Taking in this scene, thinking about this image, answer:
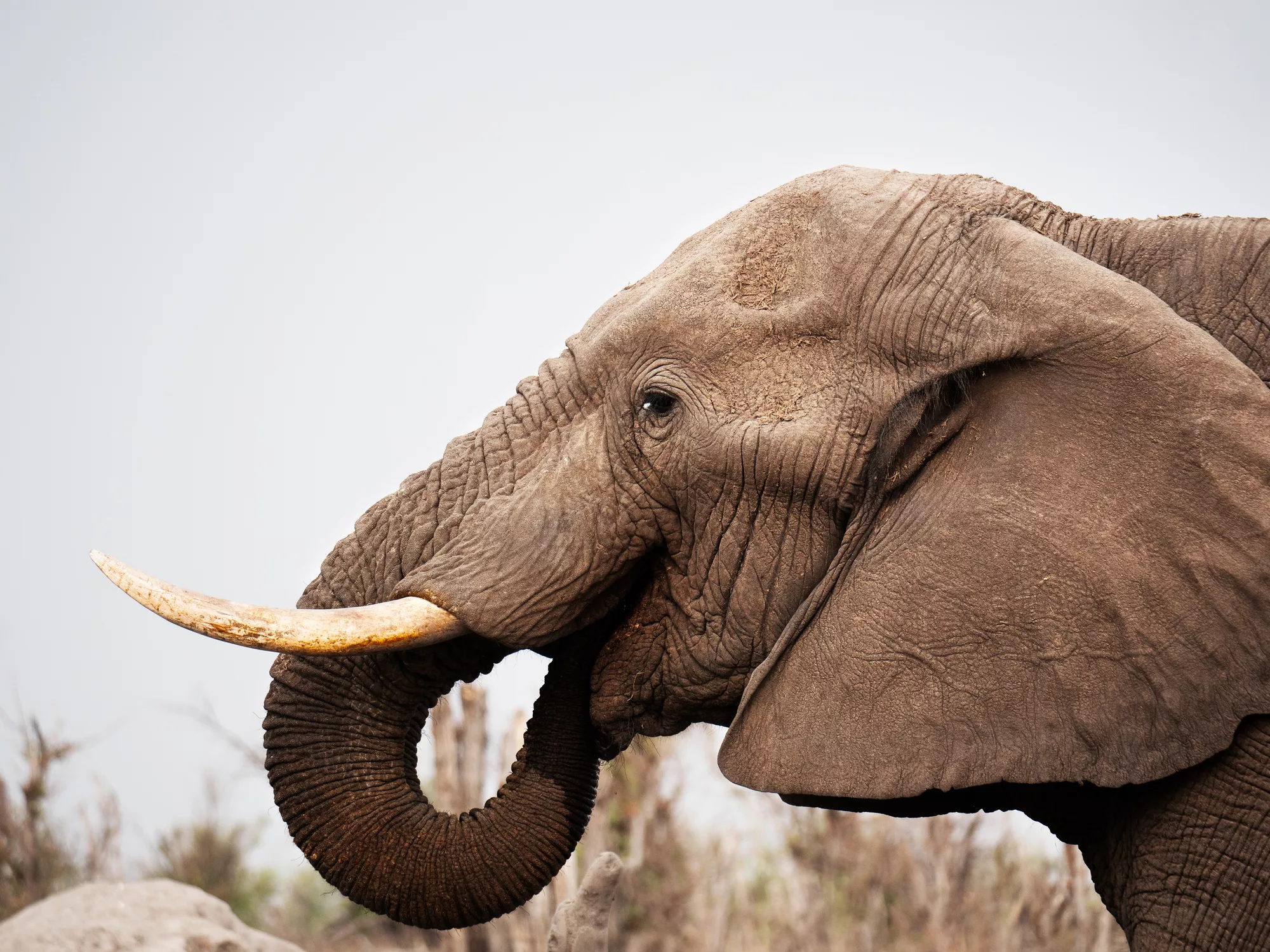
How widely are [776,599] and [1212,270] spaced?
4.81 ft

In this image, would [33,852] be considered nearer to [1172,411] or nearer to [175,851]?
[175,851]

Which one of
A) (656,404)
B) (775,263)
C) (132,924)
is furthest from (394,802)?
(132,924)

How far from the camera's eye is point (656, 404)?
13.0ft

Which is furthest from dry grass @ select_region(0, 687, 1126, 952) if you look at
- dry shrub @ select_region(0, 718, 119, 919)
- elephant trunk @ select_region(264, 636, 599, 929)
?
elephant trunk @ select_region(264, 636, 599, 929)

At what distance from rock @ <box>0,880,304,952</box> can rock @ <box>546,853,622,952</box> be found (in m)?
2.48

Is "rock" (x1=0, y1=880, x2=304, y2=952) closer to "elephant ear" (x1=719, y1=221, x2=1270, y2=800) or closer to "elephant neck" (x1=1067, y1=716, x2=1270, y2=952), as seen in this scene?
"elephant ear" (x1=719, y1=221, x2=1270, y2=800)

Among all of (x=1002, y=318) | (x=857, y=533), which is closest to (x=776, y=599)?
(x=857, y=533)

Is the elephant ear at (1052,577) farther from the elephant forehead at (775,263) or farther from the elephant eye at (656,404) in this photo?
the elephant eye at (656,404)

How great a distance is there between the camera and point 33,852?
43.8 feet

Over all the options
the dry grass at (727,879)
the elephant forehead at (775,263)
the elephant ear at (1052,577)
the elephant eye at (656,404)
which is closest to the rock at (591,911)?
the elephant ear at (1052,577)

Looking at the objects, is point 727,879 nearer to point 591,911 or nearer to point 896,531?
point 591,911

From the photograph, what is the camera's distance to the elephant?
3.42 meters

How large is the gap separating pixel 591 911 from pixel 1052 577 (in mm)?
2328

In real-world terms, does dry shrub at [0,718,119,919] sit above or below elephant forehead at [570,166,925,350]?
below
